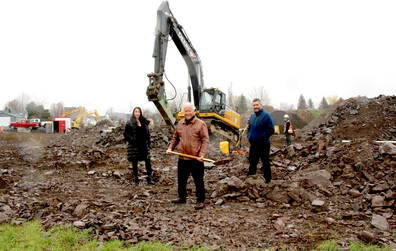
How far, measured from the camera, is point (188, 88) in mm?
12742

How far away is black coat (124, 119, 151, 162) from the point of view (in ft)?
19.7

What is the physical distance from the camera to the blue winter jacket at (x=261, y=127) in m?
5.37

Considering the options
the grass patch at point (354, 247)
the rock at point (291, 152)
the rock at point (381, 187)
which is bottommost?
the grass patch at point (354, 247)

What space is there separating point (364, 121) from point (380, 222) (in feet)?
44.9

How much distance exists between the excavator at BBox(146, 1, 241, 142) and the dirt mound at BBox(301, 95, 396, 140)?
6.03 meters

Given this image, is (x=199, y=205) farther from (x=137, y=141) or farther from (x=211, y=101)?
(x=211, y=101)

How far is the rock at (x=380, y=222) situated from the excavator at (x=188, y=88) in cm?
777

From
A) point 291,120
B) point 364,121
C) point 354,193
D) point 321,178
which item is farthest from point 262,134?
point 291,120

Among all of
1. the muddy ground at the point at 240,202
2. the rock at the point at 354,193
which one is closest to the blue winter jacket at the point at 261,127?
the muddy ground at the point at 240,202

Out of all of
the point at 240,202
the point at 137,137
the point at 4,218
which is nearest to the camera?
the point at 4,218

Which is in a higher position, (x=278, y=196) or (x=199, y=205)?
(x=278, y=196)

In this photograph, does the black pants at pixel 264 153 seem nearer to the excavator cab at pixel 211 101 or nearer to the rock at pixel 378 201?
the rock at pixel 378 201

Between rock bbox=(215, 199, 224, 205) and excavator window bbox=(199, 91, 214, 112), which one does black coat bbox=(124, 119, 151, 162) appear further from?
excavator window bbox=(199, 91, 214, 112)

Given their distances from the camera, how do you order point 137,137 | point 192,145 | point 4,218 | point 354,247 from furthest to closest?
point 137,137 → point 192,145 → point 4,218 → point 354,247
